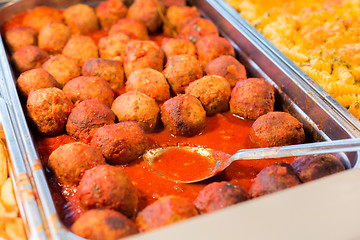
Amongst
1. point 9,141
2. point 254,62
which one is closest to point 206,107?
point 254,62

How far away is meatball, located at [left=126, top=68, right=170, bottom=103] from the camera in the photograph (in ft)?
9.75

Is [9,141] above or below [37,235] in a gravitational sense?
above

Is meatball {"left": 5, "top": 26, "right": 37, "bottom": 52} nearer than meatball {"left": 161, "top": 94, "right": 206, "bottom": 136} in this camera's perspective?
No

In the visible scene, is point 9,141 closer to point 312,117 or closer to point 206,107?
point 206,107

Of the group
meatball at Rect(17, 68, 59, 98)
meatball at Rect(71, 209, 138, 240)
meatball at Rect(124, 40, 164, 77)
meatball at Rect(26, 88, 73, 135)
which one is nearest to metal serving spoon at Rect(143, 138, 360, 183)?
meatball at Rect(71, 209, 138, 240)

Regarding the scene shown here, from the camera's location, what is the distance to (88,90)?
9.45 feet

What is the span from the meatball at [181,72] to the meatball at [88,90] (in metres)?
0.56

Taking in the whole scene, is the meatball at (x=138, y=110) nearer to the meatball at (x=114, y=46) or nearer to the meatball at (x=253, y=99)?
the meatball at (x=253, y=99)

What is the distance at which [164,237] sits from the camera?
1540 mm

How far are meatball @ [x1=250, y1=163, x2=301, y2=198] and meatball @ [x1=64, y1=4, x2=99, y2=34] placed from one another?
2726mm

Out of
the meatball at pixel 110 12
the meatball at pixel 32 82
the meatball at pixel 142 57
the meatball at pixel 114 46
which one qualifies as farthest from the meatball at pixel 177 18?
the meatball at pixel 32 82

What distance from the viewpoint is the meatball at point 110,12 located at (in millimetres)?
4059

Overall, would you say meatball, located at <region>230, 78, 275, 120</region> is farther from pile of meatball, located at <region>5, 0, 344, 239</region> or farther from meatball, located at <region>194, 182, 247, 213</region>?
meatball, located at <region>194, 182, 247, 213</region>

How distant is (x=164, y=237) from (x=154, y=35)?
9.79ft
